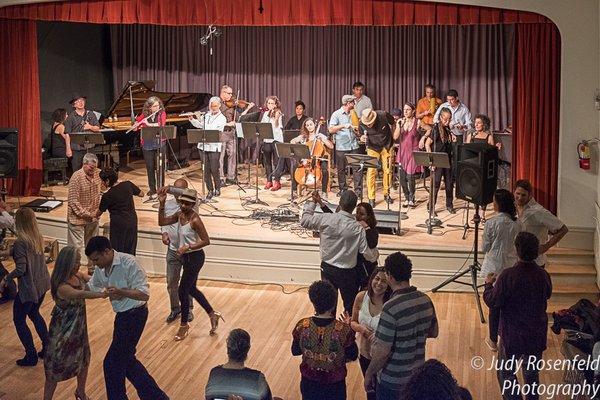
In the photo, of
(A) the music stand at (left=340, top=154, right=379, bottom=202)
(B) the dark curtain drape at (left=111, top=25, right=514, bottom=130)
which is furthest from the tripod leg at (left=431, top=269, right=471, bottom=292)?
(B) the dark curtain drape at (left=111, top=25, right=514, bottom=130)

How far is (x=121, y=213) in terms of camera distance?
9938 mm

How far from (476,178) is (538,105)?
72.7 inches

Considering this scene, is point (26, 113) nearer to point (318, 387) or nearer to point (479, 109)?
point (479, 109)

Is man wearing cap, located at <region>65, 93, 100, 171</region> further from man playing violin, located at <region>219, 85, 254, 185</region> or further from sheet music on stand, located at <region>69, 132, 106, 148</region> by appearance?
man playing violin, located at <region>219, 85, 254, 185</region>

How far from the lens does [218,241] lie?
37.1 ft

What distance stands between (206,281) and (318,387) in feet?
17.7

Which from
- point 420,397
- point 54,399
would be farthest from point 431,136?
point 420,397

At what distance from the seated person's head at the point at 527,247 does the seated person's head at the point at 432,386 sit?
261 centimetres

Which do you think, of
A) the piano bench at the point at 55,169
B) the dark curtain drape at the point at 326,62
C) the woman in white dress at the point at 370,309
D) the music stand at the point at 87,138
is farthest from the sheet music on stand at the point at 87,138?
the woman in white dress at the point at 370,309

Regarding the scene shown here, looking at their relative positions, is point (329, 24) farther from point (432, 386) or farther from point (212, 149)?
point (432, 386)

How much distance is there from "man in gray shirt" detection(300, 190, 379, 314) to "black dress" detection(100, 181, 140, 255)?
2517 millimetres

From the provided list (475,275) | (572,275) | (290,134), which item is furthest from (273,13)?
(572,275)

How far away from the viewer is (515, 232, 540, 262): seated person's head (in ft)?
21.7

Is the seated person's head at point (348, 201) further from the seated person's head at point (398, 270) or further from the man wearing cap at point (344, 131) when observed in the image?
the man wearing cap at point (344, 131)
